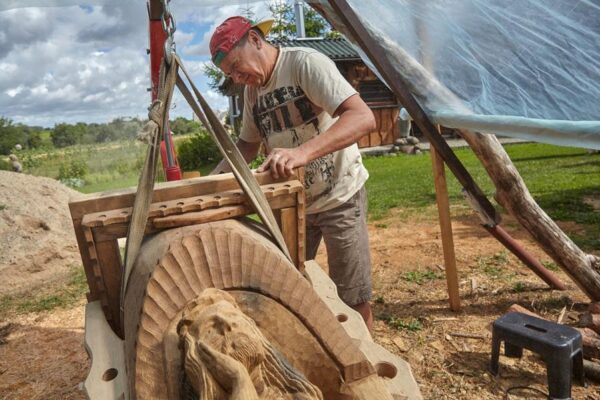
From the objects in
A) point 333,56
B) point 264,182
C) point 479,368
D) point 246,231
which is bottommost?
point 479,368

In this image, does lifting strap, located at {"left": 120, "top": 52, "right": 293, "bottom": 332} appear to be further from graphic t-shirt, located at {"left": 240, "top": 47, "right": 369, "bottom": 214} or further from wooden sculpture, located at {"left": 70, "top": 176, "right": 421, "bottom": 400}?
graphic t-shirt, located at {"left": 240, "top": 47, "right": 369, "bottom": 214}

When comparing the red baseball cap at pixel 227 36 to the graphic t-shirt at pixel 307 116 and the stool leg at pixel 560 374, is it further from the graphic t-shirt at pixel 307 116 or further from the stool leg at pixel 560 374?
the stool leg at pixel 560 374

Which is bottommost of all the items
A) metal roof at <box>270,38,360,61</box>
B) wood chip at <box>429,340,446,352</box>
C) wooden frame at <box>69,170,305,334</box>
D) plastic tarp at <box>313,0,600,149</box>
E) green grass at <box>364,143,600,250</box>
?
wood chip at <box>429,340,446,352</box>

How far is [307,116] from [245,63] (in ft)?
1.26

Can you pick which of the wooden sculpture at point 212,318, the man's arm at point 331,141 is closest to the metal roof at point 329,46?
the man's arm at point 331,141

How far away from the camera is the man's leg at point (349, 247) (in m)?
2.39

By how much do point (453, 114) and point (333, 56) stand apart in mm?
10670

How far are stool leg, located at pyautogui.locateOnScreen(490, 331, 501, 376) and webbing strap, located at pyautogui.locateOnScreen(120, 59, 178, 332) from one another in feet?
6.80

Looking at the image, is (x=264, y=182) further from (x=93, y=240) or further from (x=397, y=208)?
(x=397, y=208)

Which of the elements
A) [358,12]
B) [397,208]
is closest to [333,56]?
[397,208]

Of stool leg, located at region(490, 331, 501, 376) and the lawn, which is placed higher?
the lawn

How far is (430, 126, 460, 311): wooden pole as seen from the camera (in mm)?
3170

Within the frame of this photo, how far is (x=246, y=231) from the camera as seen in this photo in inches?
56.9

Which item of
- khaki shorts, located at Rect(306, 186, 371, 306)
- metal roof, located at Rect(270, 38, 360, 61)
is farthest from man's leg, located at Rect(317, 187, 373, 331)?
metal roof, located at Rect(270, 38, 360, 61)
